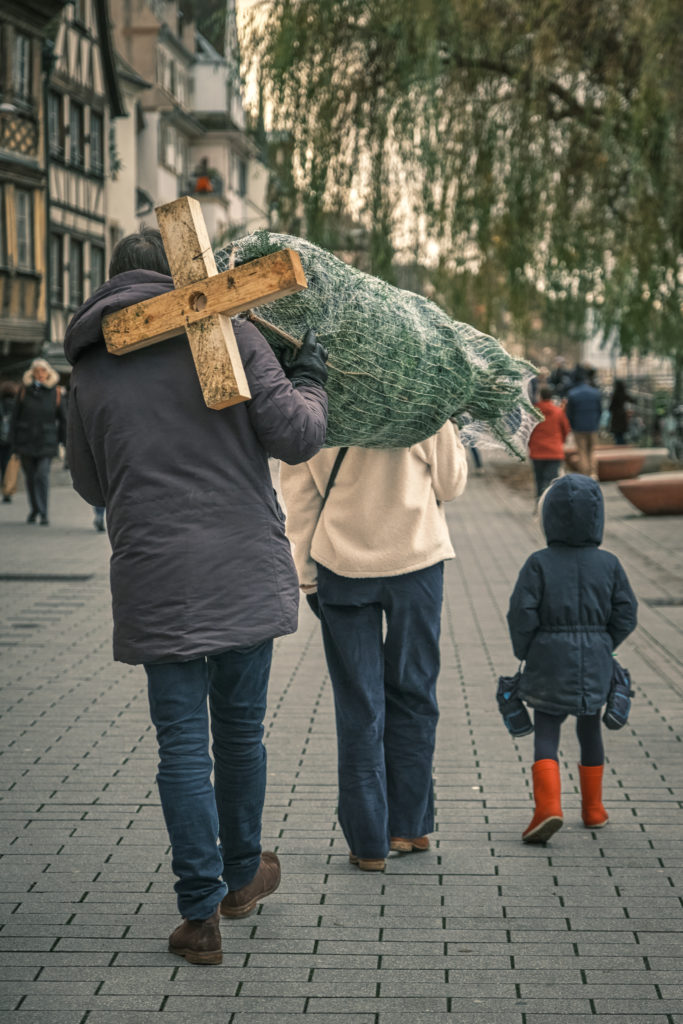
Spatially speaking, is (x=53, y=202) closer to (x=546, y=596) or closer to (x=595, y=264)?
(x=595, y=264)

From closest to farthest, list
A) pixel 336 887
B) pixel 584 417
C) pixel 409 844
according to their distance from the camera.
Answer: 1. pixel 336 887
2. pixel 409 844
3. pixel 584 417

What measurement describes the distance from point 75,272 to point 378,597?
30739mm

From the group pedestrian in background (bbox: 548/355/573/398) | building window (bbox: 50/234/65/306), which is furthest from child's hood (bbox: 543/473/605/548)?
pedestrian in background (bbox: 548/355/573/398)

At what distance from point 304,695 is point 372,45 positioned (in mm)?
12485

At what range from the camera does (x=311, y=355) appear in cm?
387

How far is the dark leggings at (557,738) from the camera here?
4965mm

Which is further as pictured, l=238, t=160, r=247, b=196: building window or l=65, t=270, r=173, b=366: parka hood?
l=238, t=160, r=247, b=196: building window

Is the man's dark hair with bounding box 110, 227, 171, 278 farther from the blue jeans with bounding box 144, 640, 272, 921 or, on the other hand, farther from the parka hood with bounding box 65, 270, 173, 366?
the blue jeans with bounding box 144, 640, 272, 921

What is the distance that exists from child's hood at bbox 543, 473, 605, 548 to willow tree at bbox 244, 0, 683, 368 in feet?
42.0

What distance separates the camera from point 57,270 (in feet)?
107

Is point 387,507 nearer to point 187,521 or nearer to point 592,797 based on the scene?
point 187,521

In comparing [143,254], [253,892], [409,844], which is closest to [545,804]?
[409,844]

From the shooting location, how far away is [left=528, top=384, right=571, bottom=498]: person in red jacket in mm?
16531

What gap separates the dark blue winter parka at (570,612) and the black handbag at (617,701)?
0.19 ft
